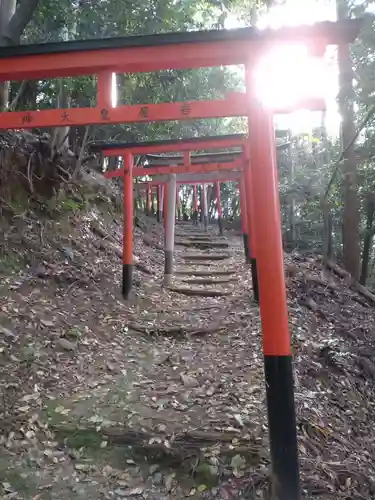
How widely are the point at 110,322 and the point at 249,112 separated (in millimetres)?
4041

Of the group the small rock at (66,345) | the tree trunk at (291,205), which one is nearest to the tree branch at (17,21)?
the small rock at (66,345)

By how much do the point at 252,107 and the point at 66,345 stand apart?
11.5 feet

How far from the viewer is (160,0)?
7.62 meters

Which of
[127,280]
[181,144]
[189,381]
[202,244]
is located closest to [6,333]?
[189,381]

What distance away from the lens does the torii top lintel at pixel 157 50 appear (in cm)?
346

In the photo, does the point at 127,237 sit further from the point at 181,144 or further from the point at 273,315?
the point at 273,315

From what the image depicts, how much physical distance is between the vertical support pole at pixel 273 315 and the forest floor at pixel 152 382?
27 centimetres

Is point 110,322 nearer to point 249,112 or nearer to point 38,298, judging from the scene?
point 38,298

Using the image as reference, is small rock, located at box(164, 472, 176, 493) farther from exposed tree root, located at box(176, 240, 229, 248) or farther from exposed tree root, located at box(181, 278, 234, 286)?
exposed tree root, located at box(176, 240, 229, 248)

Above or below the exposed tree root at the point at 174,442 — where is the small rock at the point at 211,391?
above

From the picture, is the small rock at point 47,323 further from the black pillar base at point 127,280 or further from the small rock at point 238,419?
the small rock at point 238,419

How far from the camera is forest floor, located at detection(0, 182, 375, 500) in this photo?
361cm

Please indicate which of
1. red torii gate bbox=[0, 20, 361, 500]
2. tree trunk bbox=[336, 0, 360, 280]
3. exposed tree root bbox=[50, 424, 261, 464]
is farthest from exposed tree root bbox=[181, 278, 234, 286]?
red torii gate bbox=[0, 20, 361, 500]

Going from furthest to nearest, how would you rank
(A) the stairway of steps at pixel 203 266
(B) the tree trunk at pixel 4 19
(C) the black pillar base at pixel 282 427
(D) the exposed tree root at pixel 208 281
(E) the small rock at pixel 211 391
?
(D) the exposed tree root at pixel 208 281 → (A) the stairway of steps at pixel 203 266 → (B) the tree trunk at pixel 4 19 → (E) the small rock at pixel 211 391 → (C) the black pillar base at pixel 282 427
